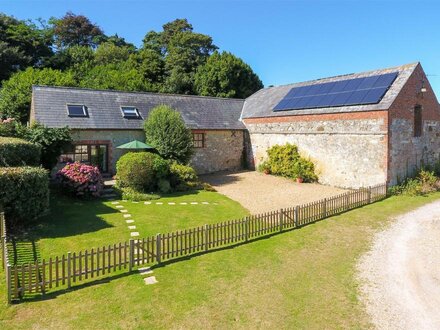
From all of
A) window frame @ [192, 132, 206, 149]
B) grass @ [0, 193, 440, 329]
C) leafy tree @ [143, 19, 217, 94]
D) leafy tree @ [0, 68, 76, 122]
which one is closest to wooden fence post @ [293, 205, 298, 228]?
grass @ [0, 193, 440, 329]

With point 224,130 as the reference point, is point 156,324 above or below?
below

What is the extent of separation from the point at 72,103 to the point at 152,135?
6.15 m

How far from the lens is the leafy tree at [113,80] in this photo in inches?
1624

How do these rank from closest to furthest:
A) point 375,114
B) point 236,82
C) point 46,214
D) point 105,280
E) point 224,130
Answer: point 105,280 → point 46,214 → point 375,114 → point 224,130 → point 236,82

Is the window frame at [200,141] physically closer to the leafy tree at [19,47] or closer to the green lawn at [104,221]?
the green lawn at [104,221]

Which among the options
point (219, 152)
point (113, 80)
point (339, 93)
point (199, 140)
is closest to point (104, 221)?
point (199, 140)

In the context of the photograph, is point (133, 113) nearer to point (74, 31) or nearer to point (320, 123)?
point (320, 123)

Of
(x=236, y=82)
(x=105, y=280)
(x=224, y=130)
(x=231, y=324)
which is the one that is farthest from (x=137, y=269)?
(x=236, y=82)

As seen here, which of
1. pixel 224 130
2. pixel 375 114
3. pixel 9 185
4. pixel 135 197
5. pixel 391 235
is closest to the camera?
pixel 9 185

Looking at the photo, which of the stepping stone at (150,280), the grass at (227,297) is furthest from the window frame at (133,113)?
the stepping stone at (150,280)

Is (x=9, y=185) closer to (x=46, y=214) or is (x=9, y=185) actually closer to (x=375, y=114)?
(x=46, y=214)

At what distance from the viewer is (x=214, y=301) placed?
299 inches

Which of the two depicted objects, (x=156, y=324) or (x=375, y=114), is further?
(x=375, y=114)

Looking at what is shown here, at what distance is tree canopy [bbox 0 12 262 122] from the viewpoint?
136 feet
